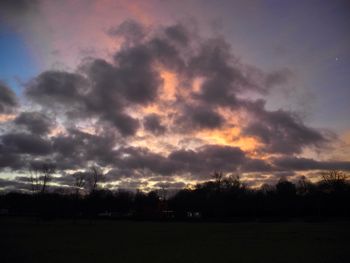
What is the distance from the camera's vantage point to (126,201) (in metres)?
153

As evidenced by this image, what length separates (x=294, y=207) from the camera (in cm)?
9638

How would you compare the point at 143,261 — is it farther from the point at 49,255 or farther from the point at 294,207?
the point at 294,207

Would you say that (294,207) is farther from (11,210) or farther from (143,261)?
(11,210)

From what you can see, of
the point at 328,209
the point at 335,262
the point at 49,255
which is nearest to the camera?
the point at 335,262

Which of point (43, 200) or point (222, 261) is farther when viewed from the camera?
point (43, 200)

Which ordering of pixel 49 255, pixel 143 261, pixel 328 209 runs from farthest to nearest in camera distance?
pixel 328 209
pixel 49 255
pixel 143 261

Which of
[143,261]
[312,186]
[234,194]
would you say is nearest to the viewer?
[143,261]

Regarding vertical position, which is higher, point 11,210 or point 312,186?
point 312,186

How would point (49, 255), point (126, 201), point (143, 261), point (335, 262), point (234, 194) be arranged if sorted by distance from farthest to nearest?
point (126, 201) < point (234, 194) < point (49, 255) < point (143, 261) < point (335, 262)

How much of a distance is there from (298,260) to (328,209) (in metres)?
83.6

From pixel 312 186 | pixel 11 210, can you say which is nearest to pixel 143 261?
pixel 312 186

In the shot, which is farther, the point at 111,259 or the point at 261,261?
the point at 111,259

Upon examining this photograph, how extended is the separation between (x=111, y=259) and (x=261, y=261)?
10578mm

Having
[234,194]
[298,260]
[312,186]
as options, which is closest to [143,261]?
[298,260]
